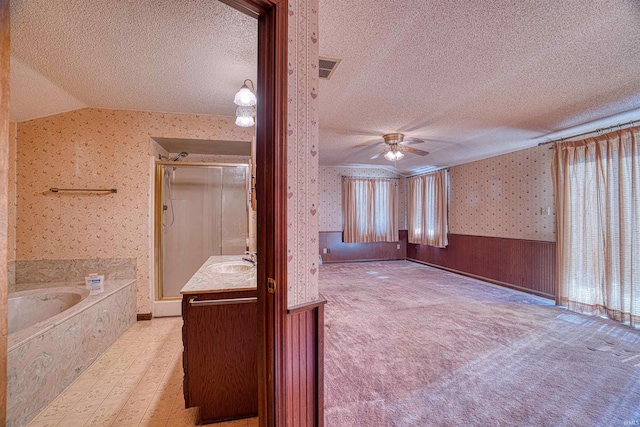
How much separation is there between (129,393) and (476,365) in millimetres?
2527

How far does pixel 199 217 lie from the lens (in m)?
3.58

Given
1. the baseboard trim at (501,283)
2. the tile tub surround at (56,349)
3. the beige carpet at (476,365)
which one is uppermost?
the tile tub surround at (56,349)

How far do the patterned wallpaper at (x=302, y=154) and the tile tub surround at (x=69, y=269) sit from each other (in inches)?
110

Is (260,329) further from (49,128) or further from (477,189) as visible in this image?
(477,189)

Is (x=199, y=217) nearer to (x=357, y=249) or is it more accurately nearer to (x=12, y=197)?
(x=12, y=197)

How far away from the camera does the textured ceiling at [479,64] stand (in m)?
1.42

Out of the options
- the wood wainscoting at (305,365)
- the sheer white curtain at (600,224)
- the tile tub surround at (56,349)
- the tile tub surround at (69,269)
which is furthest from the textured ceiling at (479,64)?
the tile tub surround at (69,269)

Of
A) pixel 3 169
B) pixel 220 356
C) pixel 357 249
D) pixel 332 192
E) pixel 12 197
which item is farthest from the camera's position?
pixel 357 249

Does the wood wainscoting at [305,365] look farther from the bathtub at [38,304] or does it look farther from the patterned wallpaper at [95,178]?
the patterned wallpaper at [95,178]

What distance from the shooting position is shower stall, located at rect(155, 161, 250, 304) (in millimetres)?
3361

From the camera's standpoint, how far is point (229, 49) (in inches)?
70.9

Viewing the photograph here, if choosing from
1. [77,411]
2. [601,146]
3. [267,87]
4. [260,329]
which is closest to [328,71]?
[267,87]

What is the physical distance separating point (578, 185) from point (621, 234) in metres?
0.71

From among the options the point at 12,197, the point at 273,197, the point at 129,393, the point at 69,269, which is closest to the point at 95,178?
the point at 12,197
